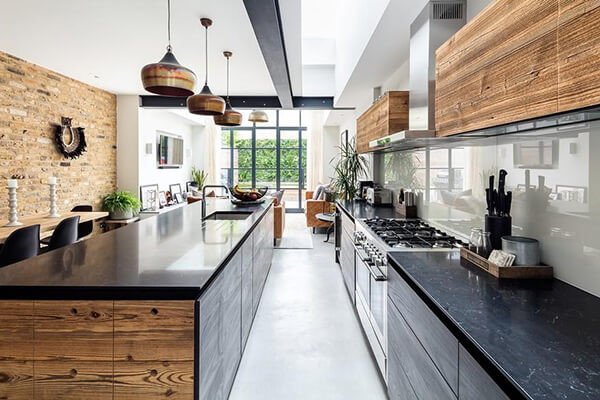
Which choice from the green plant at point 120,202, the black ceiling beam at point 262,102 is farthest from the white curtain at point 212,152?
the green plant at point 120,202

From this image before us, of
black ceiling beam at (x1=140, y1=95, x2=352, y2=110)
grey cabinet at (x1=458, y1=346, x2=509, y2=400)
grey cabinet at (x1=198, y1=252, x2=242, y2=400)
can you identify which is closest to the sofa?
black ceiling beam at (x1=140, y1=95, x2=352, y2=110)

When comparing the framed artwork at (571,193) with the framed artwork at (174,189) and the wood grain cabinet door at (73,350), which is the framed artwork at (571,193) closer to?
the wood grain cabinet door at (73,350)

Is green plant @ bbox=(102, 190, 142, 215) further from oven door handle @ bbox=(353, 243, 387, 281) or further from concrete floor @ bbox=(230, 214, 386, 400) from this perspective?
oven door handle @ bbox=(353, 243, 387, 281)

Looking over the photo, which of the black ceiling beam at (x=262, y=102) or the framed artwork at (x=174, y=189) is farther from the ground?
the black ceiling beam at (x=262, y=102)

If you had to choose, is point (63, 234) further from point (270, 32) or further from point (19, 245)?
point (270, 32)

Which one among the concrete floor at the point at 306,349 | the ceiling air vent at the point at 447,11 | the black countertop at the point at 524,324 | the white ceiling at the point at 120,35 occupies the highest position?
the white ceiling at the point at 120,35

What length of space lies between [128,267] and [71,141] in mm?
4920

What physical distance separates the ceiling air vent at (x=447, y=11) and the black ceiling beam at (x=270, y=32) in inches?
46.1

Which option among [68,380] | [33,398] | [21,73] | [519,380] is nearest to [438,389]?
[519,380]

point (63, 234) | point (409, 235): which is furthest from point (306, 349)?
point (63, 234)

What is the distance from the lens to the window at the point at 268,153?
34.2 feet

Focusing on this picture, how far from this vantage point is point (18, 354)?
126 centimetres

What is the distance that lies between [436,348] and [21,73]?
5.63 m

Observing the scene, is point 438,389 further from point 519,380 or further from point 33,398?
point 33,398
